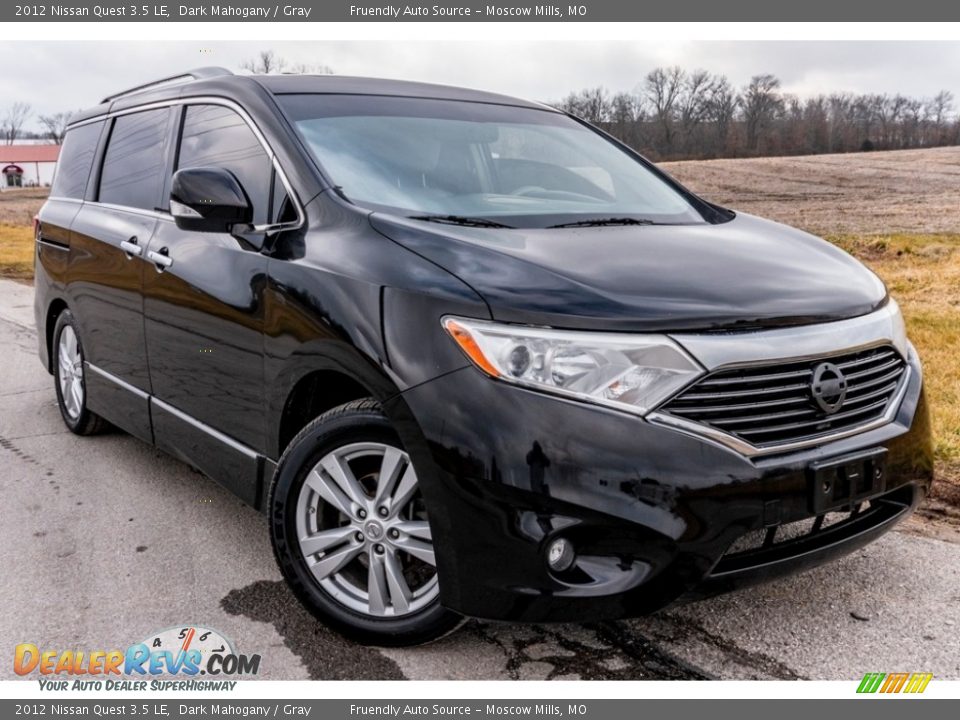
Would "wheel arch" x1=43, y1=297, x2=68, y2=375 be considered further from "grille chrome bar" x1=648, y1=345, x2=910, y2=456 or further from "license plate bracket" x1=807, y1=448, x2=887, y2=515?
"license plate bracket" x1=807, y1=448, x2=887, y2=515

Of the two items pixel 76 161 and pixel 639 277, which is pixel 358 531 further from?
pixel 76 161

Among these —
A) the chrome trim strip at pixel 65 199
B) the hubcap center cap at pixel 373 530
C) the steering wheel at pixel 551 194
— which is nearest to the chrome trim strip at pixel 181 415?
the hubcap center cap at pixel 373 530

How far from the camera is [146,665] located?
9.26ft

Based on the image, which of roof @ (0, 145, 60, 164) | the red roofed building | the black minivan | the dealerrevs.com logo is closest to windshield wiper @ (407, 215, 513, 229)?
the black minivan

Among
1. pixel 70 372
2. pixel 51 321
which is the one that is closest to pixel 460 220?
pixel 70 372

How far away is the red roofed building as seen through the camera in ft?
288

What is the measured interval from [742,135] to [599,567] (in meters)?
41.5

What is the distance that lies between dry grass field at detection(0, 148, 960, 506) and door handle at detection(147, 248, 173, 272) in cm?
343

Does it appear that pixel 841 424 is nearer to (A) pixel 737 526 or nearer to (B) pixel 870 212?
(A) pixel 737 526

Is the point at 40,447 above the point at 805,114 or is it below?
below

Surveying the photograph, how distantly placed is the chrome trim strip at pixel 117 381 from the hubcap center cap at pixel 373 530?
174cm

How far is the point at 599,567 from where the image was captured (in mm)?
2457

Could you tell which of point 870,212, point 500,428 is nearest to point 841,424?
point 500,428

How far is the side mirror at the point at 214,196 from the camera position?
321 cm
